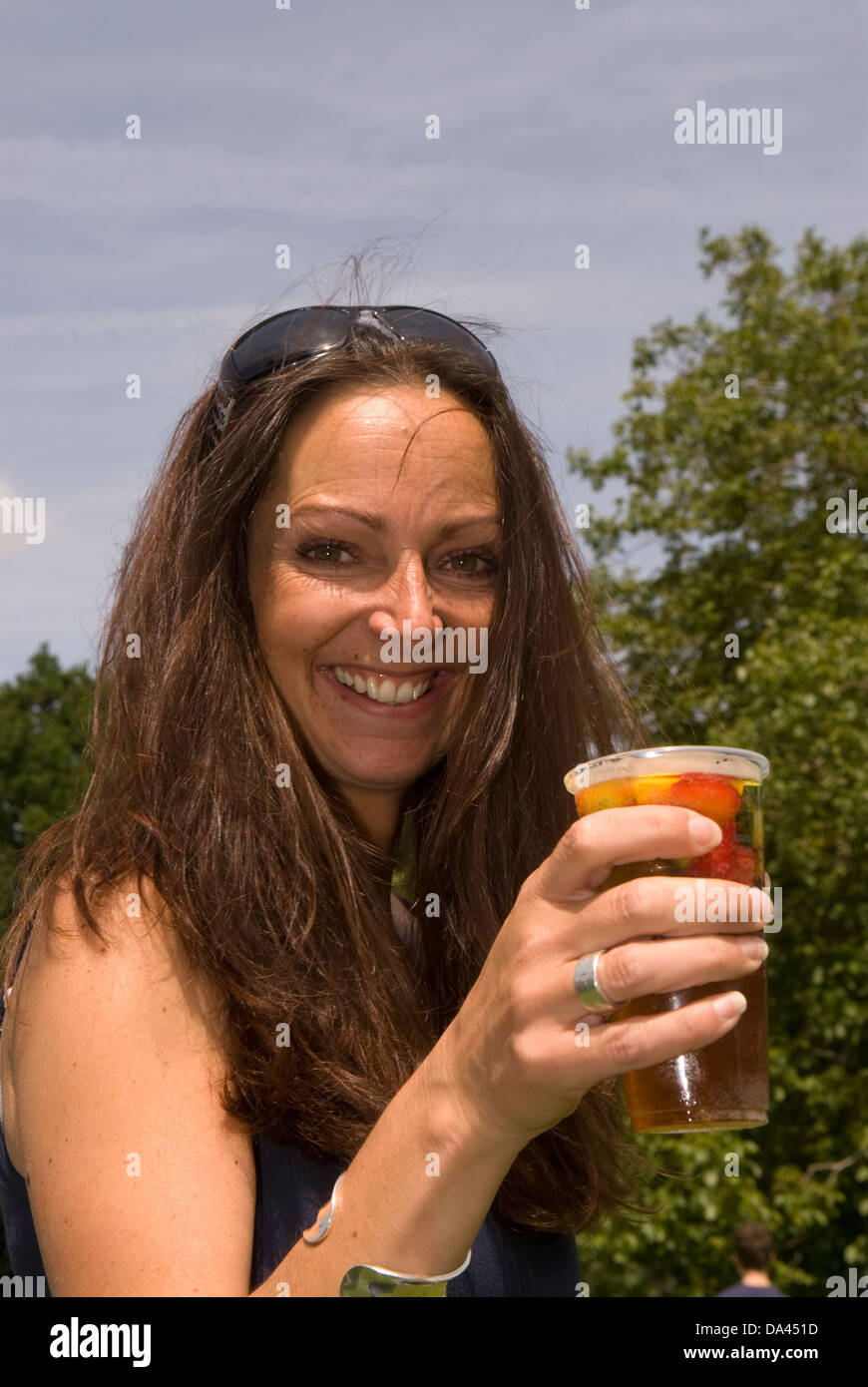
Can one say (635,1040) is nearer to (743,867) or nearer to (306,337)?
(743,867)

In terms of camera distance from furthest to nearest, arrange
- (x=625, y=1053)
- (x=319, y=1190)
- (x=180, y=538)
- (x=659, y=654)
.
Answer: (x=659, y=654) → (x=180, y=538) → (x=319, y=1190) → (x=625, y=1053)

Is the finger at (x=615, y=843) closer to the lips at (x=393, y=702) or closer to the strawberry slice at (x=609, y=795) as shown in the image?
the strawberry slice at (x=609, y=795)

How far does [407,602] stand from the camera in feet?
6.53

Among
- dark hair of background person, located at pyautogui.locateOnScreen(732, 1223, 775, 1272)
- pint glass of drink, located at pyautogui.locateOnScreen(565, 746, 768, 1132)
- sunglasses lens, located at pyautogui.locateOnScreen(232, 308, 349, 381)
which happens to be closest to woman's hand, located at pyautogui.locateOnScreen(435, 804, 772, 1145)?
pint glass of drink, located at pyautogui.locateOnScreen(565, 746, 768, 1132)

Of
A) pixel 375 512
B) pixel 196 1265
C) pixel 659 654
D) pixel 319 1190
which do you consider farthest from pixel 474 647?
pixel 659 654

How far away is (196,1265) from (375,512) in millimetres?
985

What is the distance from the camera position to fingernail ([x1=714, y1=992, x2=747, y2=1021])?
1.25 meters

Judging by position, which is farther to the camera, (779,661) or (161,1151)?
(779,661)

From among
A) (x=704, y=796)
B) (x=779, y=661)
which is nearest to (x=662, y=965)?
(x=704, y=796)

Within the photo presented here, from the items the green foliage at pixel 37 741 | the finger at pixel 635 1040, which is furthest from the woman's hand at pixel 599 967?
the green foliage at pixel 37 741

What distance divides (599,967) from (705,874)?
0.19m

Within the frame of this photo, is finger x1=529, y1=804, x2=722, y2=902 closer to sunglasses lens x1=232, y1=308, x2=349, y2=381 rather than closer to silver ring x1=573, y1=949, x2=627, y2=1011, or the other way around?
silver ring x1=573, y1=949, x2=627, y2=1011
